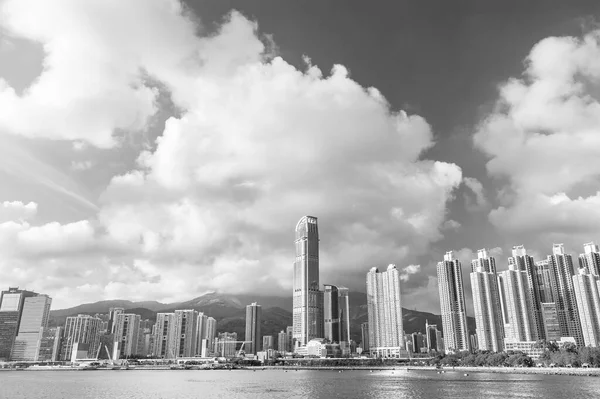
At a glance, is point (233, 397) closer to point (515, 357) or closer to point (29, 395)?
point (29, 395)

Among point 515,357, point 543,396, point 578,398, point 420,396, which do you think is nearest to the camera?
point 578,398

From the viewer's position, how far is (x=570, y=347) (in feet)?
579

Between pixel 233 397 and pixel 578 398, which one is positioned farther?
pixel 233 397

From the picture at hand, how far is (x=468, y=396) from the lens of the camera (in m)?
91.6

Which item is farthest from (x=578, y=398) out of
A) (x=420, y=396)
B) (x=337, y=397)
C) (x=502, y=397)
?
(x=337, y=397)

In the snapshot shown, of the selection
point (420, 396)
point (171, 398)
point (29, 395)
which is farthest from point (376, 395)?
point (29, 395)

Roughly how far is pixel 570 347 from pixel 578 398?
112330mm

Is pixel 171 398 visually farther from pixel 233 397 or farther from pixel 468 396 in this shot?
pixel 468 396

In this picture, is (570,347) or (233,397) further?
(570,347)

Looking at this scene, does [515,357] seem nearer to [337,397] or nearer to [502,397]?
[502,397]

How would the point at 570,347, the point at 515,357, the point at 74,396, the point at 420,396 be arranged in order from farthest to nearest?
the point at 515,357 < the point at 570,347 < the point at 74,396 < the point at 420,396

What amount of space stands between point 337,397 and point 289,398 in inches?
401

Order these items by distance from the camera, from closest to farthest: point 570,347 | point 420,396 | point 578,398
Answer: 1. point 578,398
2. point 420,396
3. point 570,347

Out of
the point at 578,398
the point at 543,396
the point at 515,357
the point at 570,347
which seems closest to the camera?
the point at 578,398
